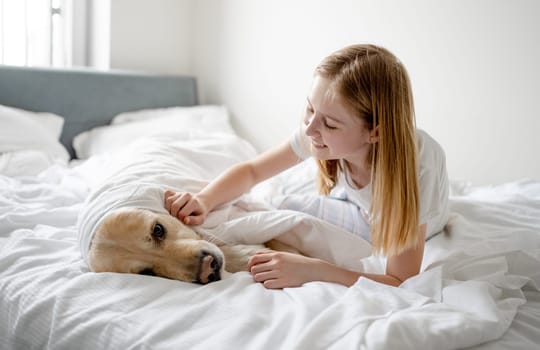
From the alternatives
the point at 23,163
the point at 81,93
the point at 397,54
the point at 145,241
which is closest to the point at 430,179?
the point at 145,241

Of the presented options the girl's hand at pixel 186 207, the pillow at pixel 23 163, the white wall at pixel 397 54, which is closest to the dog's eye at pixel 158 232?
the girl's hand at pixel 186 207

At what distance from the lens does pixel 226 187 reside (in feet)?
4.11

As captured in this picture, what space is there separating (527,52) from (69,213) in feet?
5.00

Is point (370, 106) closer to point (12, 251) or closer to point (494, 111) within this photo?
point (12, 251)

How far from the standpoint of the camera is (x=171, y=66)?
288 cm

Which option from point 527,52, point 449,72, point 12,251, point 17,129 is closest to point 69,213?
point 12,251

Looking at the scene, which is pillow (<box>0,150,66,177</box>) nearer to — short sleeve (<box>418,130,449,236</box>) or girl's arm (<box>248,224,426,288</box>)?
girl's arm (<box>248,224,426,288</box>)

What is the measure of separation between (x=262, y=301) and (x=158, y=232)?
254 mm

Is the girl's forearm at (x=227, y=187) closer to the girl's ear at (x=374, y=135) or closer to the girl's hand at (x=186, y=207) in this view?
the girl's hand at (x=186, y=207)

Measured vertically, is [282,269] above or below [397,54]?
below

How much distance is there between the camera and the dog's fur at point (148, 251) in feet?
3.18

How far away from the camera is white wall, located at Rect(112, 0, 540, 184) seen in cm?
173

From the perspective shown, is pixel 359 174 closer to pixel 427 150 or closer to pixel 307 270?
pixel 427 150

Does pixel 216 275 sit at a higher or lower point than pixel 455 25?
lower
